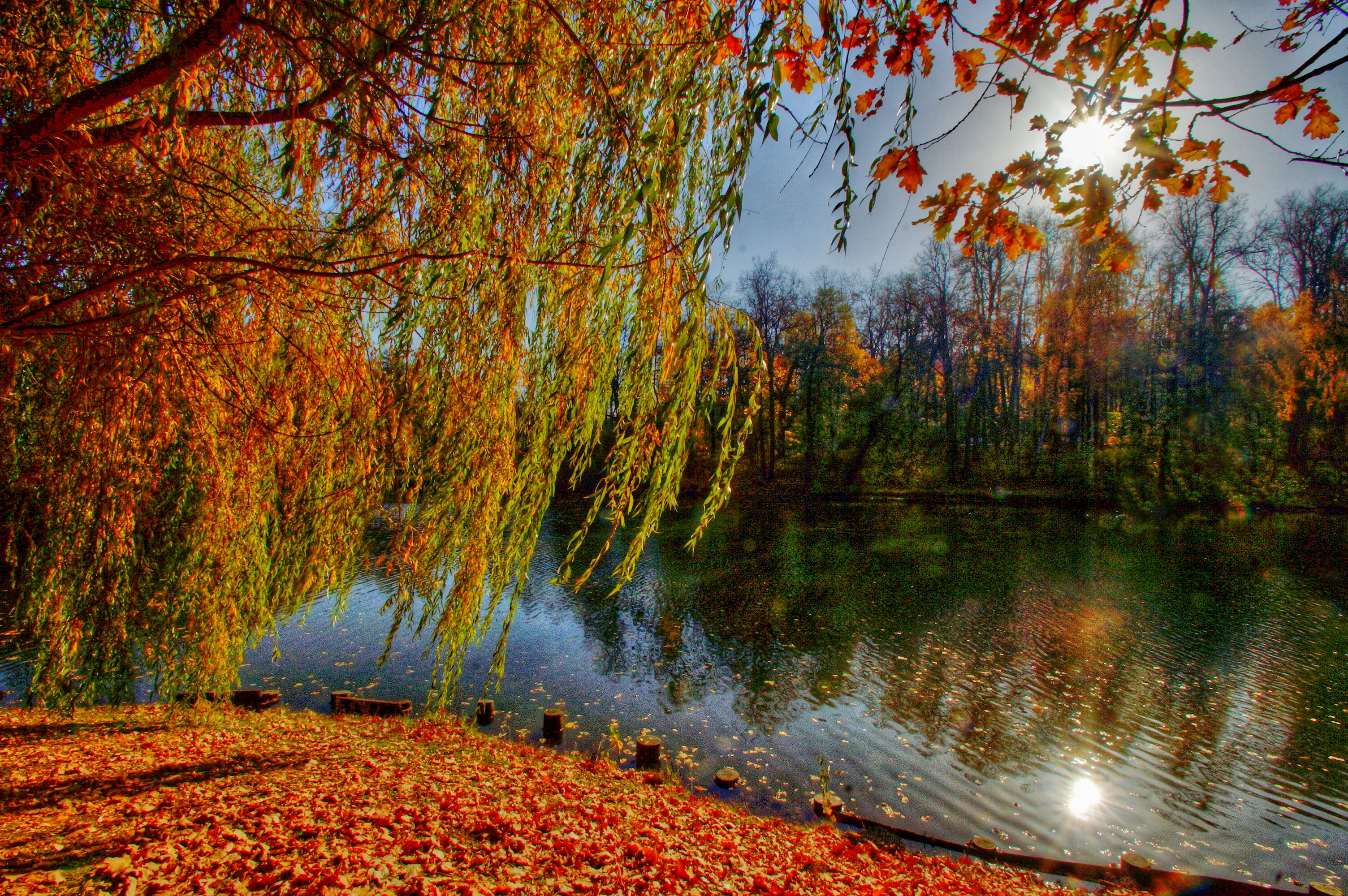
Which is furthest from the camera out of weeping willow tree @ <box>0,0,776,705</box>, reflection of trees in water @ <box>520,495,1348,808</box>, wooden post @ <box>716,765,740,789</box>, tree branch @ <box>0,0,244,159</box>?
reflection of trees in water @ <box>520,495,1348,808</box>

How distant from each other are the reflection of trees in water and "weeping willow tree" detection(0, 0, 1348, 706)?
5.43 m

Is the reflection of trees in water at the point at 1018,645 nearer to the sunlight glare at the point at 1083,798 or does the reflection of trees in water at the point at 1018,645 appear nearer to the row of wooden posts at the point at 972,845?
the sunlight glare at the point at 1083,798

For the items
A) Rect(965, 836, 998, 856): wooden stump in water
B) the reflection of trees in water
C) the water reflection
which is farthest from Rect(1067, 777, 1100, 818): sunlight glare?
Rect(965, 836, 998, 856): wooden stump in water

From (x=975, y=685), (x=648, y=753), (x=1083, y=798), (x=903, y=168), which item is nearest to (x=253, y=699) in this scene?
(x=648, y=753)

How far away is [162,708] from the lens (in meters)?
5.93

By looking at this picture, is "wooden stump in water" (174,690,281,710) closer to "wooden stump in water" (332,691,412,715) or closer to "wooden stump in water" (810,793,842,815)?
"wooden stump in water" (332,691,412,715)

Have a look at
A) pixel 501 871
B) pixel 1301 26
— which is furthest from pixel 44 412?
pixel 1301 26

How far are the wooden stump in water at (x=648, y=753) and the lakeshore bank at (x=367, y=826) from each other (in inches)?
11.3

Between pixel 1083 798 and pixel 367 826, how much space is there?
645 cm

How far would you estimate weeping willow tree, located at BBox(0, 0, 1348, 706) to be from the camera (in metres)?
2.25

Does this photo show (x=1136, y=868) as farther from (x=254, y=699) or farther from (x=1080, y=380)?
(x=1080, y=380)

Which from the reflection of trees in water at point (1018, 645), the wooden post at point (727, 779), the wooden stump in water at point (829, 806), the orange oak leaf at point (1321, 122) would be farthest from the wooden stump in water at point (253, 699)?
the orange oak leaf at point (1321, 122)

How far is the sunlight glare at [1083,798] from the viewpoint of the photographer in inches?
210

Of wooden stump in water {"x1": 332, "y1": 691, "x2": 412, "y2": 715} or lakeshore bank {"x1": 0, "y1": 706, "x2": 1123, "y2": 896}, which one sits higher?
lakeshore bank {"x1": 0, "y1": 706, "x2": 1123, "y2": 896}
